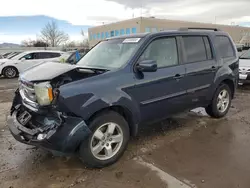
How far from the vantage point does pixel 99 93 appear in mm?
3080

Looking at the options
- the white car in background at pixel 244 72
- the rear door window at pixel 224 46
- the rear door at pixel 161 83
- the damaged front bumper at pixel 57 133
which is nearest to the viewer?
the damaged front bumper at pixel 57 133

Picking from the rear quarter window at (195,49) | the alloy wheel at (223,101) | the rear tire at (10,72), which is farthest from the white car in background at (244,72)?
the rear tire at (10,72)

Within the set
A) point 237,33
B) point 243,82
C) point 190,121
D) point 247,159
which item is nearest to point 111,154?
point 247,159

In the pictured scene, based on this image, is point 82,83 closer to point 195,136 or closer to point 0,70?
point 195,136

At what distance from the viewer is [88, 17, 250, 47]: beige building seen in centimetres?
4119

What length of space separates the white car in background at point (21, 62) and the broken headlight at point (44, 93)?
11.4m

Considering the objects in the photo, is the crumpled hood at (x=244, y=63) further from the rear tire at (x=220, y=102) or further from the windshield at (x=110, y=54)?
the windshield at (x=110, y=54)

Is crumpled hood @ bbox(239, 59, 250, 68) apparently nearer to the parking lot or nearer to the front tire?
the parking lot

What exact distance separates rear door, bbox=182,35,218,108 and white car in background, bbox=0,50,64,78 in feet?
35.2

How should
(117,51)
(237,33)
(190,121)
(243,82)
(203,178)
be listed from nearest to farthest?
(203,178), (117,51), (190,121), (243,82), (237,33)

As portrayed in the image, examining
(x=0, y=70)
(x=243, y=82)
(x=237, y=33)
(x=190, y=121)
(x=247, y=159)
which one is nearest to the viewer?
(x=247, y=159)

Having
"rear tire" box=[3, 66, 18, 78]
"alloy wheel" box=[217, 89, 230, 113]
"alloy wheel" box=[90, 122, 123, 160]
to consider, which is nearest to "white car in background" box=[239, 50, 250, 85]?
"alloy wheel" box=[217, 89, 230, 113]

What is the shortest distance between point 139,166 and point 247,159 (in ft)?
5.14

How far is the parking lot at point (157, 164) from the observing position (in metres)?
2.95
